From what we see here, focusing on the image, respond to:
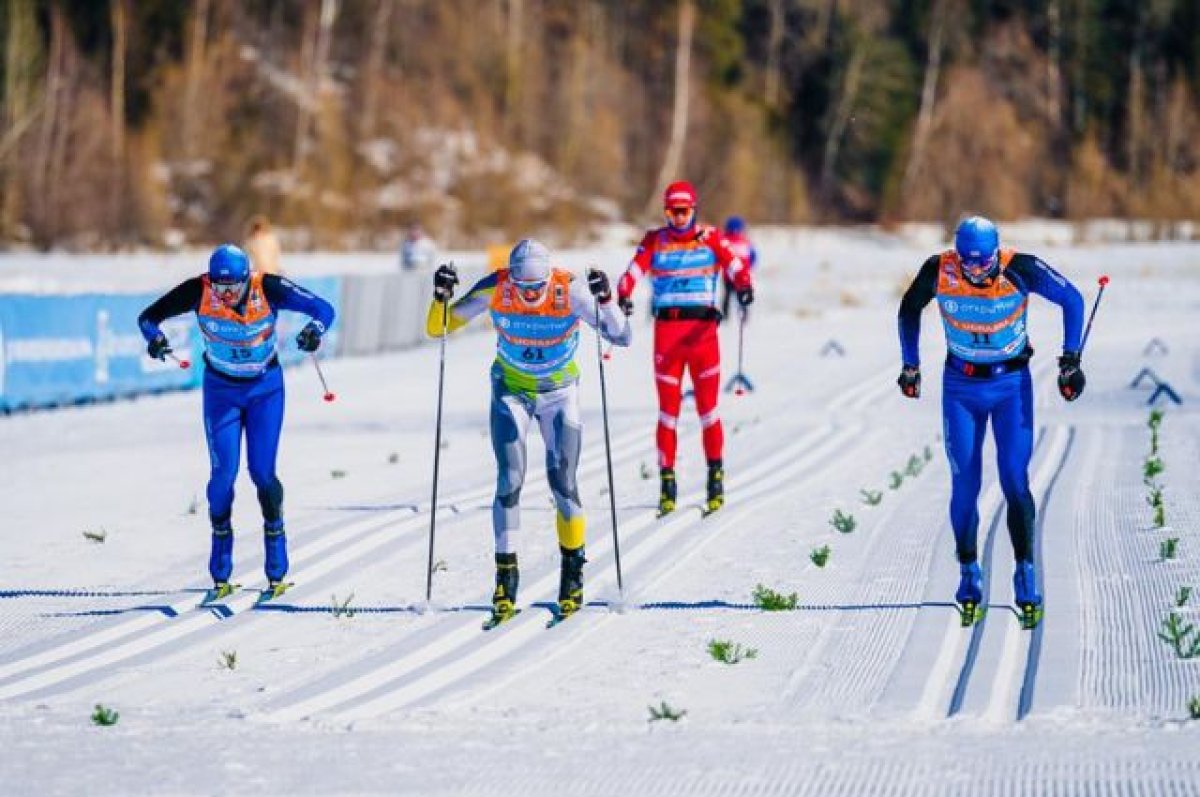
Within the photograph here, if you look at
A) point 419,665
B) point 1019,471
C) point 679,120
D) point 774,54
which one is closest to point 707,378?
point 1019,471

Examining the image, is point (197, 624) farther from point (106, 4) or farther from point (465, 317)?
point (106, 4)

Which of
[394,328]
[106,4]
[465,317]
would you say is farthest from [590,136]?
[465,317]

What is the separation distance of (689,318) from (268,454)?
386 centimetres

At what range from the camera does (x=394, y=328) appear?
103 ft

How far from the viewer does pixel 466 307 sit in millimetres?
10281

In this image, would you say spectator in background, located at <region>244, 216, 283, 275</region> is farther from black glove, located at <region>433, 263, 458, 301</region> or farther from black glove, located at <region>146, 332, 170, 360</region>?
black glove, located at <region>433, 263, 458, 301</region>

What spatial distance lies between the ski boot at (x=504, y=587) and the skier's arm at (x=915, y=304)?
237 centimetres

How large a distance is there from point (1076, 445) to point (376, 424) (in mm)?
7871

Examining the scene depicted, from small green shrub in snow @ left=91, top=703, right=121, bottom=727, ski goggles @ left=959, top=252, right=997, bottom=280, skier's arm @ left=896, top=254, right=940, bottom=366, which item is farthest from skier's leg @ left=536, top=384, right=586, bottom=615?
small green shrub in snow @ left=91, top=703, right=121, bottom=727

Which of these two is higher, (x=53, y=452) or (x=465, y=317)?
(x=465, y=317)

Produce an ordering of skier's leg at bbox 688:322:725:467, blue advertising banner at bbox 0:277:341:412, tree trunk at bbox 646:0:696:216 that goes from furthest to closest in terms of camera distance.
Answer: tree trunk at bbox 646:0:696:216 < blue advertising banner at bbox 0:277:341:412 < skier's leg at bbox 688:322:725:467

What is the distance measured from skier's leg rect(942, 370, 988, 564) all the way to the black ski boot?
2057mm

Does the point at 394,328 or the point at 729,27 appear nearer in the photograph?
the point at 394,328

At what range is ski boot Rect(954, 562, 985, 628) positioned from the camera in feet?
30.9
